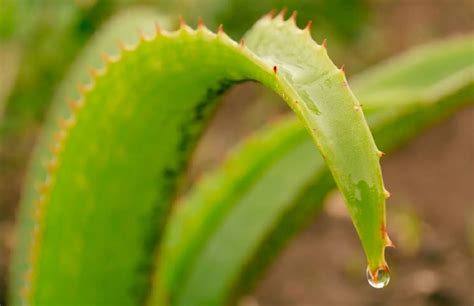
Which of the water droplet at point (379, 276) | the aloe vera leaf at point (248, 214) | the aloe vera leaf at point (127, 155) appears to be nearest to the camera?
the water droplet at point (379, 276)

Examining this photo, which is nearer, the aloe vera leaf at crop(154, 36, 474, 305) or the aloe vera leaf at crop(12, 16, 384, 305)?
the aloe vera leaf at crop(12, 16, 384, 305)

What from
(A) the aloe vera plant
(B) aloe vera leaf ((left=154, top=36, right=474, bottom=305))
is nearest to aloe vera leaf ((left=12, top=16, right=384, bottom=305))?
(A) the aloe vera plant

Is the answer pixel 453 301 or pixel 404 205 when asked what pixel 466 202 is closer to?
pixel 404 205

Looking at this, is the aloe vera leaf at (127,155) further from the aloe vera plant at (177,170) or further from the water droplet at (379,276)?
the water droplet at (379,276)

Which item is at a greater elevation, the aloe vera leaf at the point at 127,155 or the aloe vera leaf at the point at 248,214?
the aloe vera leaf at the point at 127,155

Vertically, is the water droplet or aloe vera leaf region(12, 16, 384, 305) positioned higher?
aloe vera leaf region(12, 16, 384, 305)

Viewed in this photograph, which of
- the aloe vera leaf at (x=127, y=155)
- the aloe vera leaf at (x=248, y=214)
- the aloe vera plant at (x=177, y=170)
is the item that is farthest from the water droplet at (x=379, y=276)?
the aloe vera leaf at (x=248, y=214)

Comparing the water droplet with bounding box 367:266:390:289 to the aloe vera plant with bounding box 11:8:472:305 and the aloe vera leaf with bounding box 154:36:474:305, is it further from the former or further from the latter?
the aloe vera leaf with bounding box 154:36:474:305

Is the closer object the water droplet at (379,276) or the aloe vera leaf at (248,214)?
the water droplet at (379,276)

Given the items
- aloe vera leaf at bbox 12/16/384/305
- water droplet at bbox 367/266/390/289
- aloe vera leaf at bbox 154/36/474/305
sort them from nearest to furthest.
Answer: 1. water droplet at bbox 367/266/390/289
2. aloe vera leaf at bbox 12/16/384/305
3. aloe vera leaf at bbox 154/36/474/305

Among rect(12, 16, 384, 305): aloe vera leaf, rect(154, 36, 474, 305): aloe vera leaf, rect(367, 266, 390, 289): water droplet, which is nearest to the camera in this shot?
rect(367, 266, 390, 289): water droplet

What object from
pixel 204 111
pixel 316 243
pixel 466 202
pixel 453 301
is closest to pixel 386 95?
pixel 204 111
